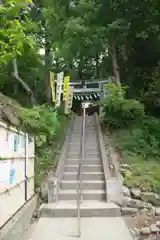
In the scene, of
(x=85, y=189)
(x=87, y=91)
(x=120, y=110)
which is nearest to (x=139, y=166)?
(x=85, y=189)

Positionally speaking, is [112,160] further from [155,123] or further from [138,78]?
[138,78]

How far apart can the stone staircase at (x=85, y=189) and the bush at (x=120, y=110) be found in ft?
5.80

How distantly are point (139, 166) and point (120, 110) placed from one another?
4.27m

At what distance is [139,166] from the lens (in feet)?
28.2

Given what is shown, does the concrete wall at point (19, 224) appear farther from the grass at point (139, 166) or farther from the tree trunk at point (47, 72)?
the tree trunk at point (47, 72)

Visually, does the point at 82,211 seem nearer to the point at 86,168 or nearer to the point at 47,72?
the point at 86,168

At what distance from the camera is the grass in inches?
300

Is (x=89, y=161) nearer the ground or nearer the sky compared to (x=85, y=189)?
nearer the sky

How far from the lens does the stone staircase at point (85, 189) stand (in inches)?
250

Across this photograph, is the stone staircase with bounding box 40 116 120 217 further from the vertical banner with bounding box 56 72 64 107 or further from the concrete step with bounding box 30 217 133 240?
the vertical banner with bounding box 56 72 64 107

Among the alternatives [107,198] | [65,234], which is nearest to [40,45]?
[107,198]

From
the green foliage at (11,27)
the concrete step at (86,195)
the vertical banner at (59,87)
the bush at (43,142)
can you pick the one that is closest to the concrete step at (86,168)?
the bush at (43,142)

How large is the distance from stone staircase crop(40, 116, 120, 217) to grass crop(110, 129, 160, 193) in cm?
78

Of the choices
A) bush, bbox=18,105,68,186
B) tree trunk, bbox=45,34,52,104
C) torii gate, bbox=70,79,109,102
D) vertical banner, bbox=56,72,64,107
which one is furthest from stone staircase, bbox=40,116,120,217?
torii gate, bbox=70,79,109,102
